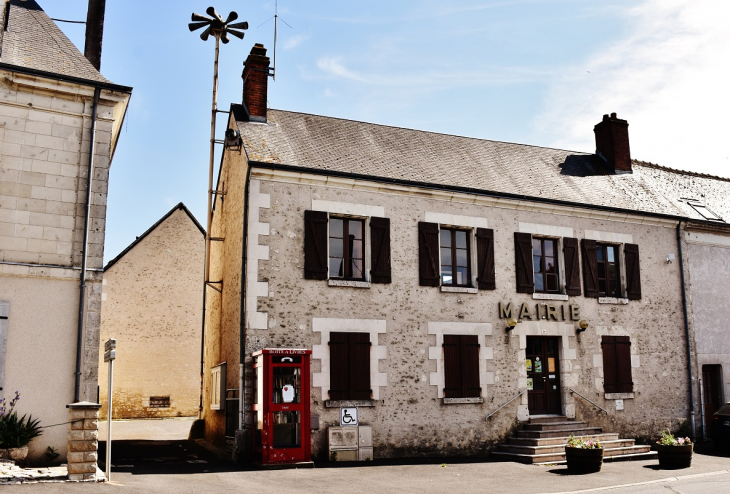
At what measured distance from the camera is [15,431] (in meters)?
9.62

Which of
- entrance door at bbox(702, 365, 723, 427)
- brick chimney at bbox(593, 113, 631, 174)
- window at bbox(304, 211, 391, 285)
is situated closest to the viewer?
window at bbox(304, 211, 391, 285)

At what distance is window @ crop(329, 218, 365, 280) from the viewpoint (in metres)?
13.4

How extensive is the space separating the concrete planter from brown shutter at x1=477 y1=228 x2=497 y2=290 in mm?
A: 8934

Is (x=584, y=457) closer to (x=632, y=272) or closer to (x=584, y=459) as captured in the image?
(x=584, y=459)

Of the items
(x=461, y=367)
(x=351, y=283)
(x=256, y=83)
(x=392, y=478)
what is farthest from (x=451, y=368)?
(x=256, y=83)

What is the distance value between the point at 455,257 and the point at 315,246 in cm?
327

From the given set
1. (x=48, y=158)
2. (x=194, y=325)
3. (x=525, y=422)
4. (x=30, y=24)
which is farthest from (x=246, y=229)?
(x=194, y=325)

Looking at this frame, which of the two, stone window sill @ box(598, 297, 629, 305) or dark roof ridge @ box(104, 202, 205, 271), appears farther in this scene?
dark roof ridge @ box(104, 202, 205, 271)

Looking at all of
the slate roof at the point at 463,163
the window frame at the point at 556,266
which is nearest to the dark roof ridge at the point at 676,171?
the slate roof at the point at 463,163

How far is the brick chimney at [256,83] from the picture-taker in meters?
15.0

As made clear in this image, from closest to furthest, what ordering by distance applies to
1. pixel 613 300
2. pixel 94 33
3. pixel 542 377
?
pixel 94 33, pixel 542 377, pixel 613 300

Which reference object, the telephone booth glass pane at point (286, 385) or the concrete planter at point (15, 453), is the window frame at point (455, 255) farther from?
the concrete planter at point (15, 453)

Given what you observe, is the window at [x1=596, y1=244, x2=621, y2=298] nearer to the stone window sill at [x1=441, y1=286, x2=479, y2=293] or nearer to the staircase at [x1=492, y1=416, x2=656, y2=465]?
the staircase at [x1=492, y1=416, x2=656, y2=465]

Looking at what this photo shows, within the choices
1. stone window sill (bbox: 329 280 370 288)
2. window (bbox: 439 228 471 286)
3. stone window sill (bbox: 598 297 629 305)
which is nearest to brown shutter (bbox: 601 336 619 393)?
stone window sill (bbox: 598 297 629 305)
